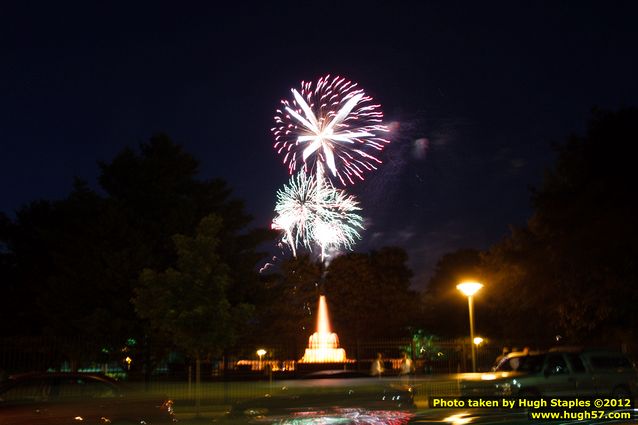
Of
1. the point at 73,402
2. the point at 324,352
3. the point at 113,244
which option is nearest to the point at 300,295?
the point at 324,352

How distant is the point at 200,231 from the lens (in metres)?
22.2

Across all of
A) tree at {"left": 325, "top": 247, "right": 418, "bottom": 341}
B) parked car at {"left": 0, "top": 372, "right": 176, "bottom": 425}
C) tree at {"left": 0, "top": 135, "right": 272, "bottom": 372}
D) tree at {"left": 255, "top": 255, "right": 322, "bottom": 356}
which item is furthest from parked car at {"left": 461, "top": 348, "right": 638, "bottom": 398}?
tree at {"left": 325, "top": 247, "right": 418, "bottom": 341}

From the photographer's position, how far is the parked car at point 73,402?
12.3m

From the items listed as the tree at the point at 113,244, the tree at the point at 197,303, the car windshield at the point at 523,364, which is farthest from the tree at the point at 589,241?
the tree at the point at 197,303

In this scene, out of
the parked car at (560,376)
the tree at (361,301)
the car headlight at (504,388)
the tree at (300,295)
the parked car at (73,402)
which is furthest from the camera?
the tree at (361,301)

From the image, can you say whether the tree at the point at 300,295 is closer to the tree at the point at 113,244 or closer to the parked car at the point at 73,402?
the tree at the point at 113,244

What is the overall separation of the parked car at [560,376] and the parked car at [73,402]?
27.1 feet

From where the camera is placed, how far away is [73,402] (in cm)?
1291

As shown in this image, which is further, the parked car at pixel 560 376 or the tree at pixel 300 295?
→ the tree at pixel 300 295

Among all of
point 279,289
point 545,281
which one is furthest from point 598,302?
point 279,289

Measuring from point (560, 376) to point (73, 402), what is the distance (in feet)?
43.0

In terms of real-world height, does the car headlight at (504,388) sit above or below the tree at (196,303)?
below

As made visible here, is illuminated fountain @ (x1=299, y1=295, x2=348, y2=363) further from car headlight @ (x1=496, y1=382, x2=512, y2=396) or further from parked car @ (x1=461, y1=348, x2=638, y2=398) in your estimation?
car headlight @ (x1=496, y1=382, x2=512, y2=396)

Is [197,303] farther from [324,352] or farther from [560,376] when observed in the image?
[324,352]
